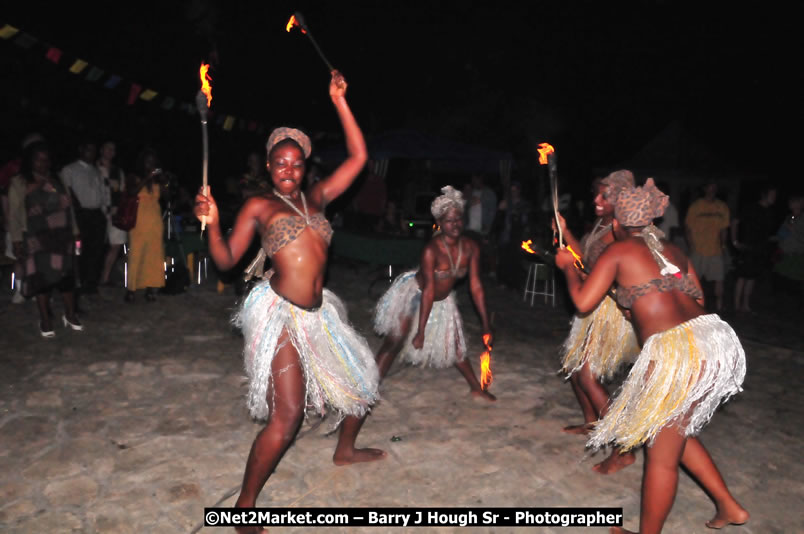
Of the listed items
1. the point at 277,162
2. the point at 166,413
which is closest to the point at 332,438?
the point at 166,413

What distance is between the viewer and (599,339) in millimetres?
4301

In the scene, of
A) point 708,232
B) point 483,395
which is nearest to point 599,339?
point 483,395

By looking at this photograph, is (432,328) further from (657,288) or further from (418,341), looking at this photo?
(657,288)

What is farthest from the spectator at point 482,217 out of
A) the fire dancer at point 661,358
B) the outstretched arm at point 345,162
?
the fire dancer at point 661,358

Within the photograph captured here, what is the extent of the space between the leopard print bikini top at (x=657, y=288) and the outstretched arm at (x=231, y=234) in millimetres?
1895

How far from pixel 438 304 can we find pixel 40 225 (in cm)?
414

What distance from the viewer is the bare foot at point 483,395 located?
511 cm

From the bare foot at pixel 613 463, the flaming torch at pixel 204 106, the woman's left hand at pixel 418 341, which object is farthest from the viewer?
the woman's left hand at pixel 418 341

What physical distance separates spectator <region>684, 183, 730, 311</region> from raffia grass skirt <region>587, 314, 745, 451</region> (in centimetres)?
622

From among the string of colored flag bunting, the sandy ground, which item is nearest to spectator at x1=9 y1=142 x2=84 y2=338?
the sandy ground

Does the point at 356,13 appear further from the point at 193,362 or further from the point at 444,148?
the point at 193,362

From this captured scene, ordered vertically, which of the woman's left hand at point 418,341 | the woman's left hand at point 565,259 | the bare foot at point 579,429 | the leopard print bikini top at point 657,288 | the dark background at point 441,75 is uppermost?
the dark background at point 441,75

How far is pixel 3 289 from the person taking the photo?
28.9 feet

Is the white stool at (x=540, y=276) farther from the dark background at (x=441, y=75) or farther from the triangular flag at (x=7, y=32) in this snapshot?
the dark background at (x=441, y=75)
